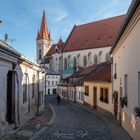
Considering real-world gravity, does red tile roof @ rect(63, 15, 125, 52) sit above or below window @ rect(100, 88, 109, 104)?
above

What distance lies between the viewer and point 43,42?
10412 cm

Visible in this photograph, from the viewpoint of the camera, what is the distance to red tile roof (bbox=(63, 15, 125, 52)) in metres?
71.6

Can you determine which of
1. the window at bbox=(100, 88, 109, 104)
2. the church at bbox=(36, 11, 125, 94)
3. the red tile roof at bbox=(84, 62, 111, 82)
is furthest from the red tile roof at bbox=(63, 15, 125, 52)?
the window at bbox=(100, 88, 109, 104)

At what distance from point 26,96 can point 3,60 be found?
567cm

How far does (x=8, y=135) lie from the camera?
11164 millimetres

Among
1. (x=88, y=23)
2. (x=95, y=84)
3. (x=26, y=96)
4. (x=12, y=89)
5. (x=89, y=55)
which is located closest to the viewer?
(x=12, y=89)

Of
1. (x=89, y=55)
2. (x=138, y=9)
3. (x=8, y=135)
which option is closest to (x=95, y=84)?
(x=8, y=135)

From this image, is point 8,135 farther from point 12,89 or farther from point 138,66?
point 138,66

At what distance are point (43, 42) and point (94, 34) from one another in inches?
1224

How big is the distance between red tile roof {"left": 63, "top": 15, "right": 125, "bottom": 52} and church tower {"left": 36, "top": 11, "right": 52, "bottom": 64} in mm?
19216

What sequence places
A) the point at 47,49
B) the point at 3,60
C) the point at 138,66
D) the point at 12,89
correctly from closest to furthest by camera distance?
1. the point at 138,66
2. the point at 3,60
3. the point at 12,89
4. the point at 47,49

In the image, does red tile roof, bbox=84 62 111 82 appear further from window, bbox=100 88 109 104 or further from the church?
the church

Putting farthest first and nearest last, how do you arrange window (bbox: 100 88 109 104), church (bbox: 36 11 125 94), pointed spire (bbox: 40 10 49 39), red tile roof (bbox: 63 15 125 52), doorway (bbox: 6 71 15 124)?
pointed spire (bbox: 40 10 49 39) < church (bbox: 36 11 125 94) < red tile roof (bbox: 63 15 125 52) < window (bbox: 100 88 109 104) < doorway (bbox: 6 71 15 124)

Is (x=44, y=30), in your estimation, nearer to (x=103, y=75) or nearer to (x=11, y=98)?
(x=103, y=75)
